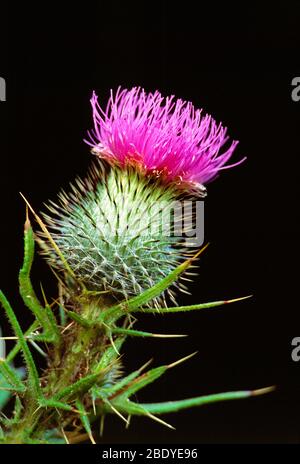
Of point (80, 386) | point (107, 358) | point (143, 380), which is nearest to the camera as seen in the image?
point (80, 386)

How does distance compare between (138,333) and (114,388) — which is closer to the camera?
(138,333)

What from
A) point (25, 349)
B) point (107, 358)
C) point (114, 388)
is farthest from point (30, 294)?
point (114, 388)

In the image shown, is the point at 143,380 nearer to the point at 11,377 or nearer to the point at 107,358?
the point at 107,358

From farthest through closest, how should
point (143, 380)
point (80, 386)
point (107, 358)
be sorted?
point (143, 380), point (107, 358), point (80, 386)

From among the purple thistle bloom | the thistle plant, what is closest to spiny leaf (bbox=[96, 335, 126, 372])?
the thistle plant

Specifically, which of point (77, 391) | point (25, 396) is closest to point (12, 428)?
point (25, 396)

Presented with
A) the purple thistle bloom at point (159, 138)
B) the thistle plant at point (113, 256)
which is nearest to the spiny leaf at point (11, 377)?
the thistle plant at point (113, 256)

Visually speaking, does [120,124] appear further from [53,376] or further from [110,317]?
[53,376]
